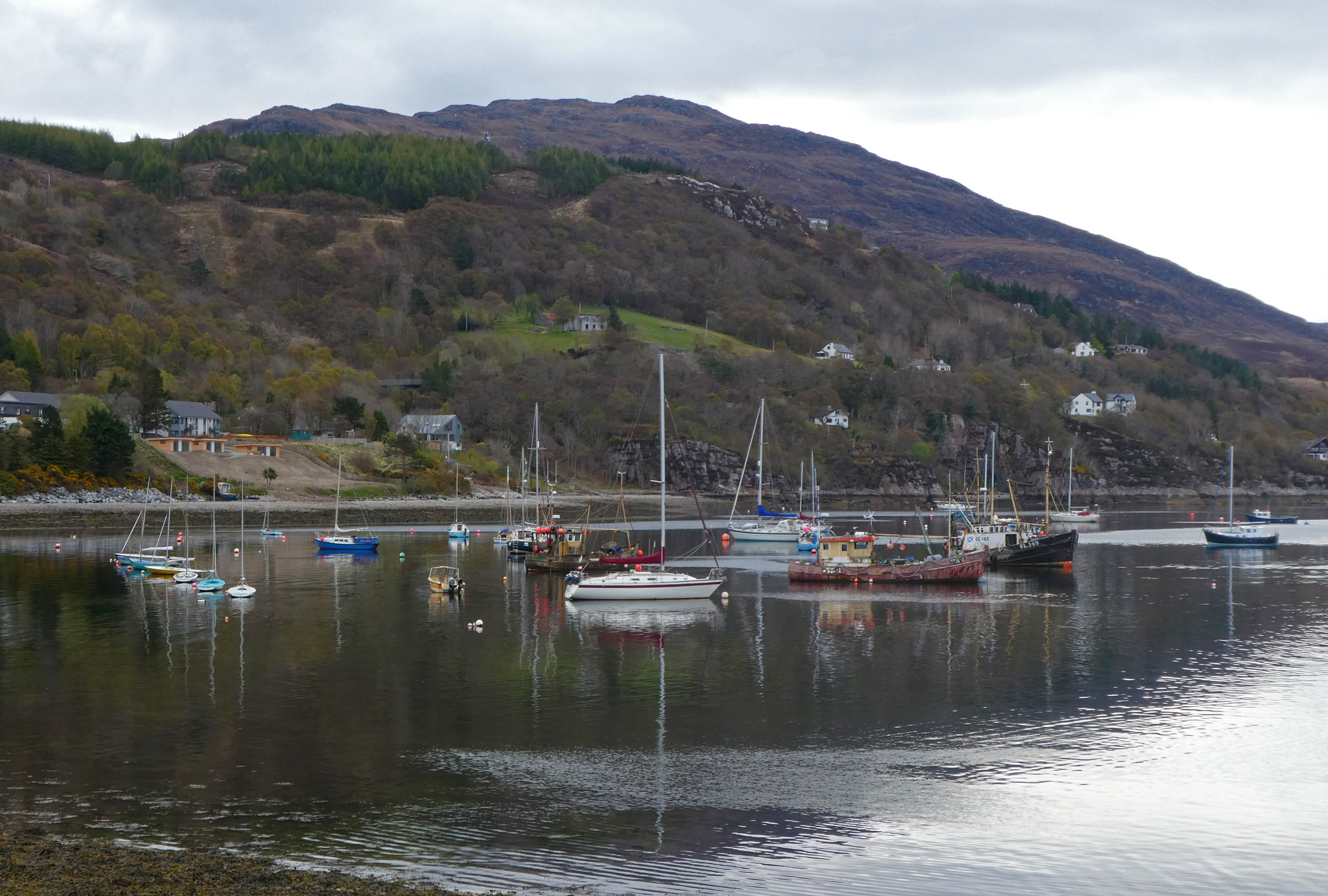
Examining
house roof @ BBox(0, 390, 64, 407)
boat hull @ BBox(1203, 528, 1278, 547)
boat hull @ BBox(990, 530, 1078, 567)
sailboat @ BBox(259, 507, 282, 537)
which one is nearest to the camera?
boat hull @ BBox(990, 530, 1078, 567)

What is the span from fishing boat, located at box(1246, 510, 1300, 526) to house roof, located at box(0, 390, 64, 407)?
137577 mm

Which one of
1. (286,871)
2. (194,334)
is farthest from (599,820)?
(194,334)

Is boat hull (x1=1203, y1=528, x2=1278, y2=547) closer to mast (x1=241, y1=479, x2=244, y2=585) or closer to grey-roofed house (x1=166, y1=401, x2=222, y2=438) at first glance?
mast (x1=241, y1=479, x2=244, y2=585)

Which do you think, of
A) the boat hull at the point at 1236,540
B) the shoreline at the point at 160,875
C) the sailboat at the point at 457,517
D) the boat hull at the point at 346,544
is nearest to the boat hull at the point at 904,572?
the boat hull at the point at 346,544

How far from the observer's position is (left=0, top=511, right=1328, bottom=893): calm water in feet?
71.3

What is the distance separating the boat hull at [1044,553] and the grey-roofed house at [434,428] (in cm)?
9888

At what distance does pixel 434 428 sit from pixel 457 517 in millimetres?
49585

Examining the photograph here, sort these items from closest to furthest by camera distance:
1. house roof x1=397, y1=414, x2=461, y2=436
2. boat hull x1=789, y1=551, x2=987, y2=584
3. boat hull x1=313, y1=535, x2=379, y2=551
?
1. boat hull x1=789, y1=551, x2=987, y2=584
2. boat hull x1=313, y1=535, x2=379, y2=551
3. house roof x1=397, y1=414, x2=461, y2=436

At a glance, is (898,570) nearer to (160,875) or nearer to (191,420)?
(160,875)

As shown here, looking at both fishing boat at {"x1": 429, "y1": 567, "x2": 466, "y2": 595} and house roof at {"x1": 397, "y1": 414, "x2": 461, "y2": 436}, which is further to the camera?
house roof at {"x1": 397, "y1": 414, "x2": 461, "y2": 436}

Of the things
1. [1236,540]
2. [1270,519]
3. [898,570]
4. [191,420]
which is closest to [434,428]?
[191,420]

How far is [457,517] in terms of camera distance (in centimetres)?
11894

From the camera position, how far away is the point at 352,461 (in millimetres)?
141625

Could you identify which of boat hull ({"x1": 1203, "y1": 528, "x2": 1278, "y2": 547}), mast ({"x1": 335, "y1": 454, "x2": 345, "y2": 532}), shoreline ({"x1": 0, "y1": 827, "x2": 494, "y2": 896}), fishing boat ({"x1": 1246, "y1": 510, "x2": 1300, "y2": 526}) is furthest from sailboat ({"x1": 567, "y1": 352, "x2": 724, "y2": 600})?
fishing boat ({"x1": 1246, "y1": 510, "x2": 1300, "y2": 526})
